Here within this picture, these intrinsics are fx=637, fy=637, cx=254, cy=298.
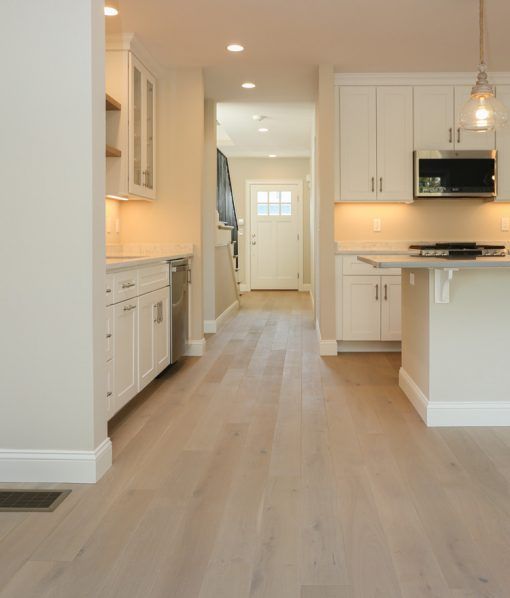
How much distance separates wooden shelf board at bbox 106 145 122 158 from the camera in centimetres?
429

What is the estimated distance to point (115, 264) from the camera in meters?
3.17

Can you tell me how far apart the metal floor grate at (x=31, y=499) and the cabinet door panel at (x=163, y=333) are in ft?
5.83

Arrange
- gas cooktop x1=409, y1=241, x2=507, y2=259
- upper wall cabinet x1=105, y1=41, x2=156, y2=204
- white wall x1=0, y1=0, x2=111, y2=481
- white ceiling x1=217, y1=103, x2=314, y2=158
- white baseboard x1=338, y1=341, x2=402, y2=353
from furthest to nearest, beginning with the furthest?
1. white ceiling x1=217, y1=103, x2=314, y2=158
2. white baseboard x1=338, y1=341, x2=402, y2=353
3. gas cooktop x1=409, y1=241, x2=507, y2=259
4. upper wall cabinet x1=105, y1=41, x2=156, y2=204
5. white wall x1=0, y1=0, x2=111, y2=481

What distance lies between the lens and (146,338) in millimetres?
3877

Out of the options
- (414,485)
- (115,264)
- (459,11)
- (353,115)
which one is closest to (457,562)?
(414,485)

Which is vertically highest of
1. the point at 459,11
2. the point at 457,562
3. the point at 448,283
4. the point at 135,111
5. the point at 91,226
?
the point at 459,11

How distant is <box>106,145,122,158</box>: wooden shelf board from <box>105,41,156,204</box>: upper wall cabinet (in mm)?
49

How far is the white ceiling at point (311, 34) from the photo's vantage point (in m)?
3.97

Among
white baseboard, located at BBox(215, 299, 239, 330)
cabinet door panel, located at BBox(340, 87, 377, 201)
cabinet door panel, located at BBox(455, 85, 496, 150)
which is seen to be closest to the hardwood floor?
cabinet door panel, located at BBox(340, 87, 377, 201)

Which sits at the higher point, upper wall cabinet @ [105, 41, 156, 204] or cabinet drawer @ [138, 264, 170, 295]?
upper wall cabinet @ [105, 41, 156, 204]

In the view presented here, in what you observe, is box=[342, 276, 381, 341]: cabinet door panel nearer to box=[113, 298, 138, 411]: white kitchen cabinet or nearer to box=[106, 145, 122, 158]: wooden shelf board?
box=[106, 145, 122, 158]: wooden shelf board

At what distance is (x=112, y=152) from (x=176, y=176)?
44.7 inches

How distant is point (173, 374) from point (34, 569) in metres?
2.84

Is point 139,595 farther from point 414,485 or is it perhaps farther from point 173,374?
Result: point 173,374
